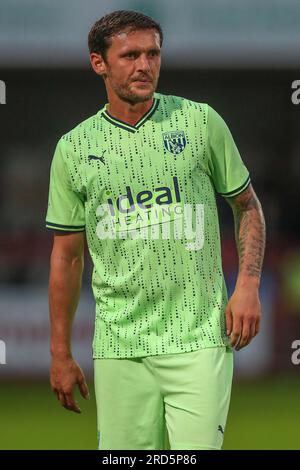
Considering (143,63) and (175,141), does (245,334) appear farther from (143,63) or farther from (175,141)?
(143,63)

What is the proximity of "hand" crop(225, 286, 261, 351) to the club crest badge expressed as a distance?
0.58 meters

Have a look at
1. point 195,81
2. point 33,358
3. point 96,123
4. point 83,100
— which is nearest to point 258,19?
point 195,81

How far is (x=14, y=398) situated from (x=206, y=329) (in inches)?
289

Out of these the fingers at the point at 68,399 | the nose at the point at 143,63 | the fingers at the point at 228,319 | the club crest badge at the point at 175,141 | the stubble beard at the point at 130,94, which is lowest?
the fingers at the point at 68,399

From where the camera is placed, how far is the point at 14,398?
38.7 ft

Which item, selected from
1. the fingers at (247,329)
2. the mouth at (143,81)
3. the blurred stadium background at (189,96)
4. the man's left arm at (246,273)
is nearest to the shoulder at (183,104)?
the mouth at (143,81)

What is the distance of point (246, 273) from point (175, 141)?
22.5 inches

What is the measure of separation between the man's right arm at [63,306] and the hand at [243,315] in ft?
→ 2.15

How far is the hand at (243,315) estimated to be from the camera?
462 centimetres

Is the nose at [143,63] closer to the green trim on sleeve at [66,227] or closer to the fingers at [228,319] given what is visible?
the green trim on sleeve at [66,227]

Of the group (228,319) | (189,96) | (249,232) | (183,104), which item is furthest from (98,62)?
(189,96)

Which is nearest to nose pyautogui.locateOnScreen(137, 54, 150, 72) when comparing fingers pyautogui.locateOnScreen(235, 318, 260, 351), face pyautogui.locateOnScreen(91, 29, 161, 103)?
face pyautogui.locateOnScreen(91, 29, 161, 103)

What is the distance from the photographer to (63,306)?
4.90 meters

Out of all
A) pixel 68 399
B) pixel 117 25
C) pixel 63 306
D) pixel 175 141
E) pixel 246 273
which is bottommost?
pixel 68 399
